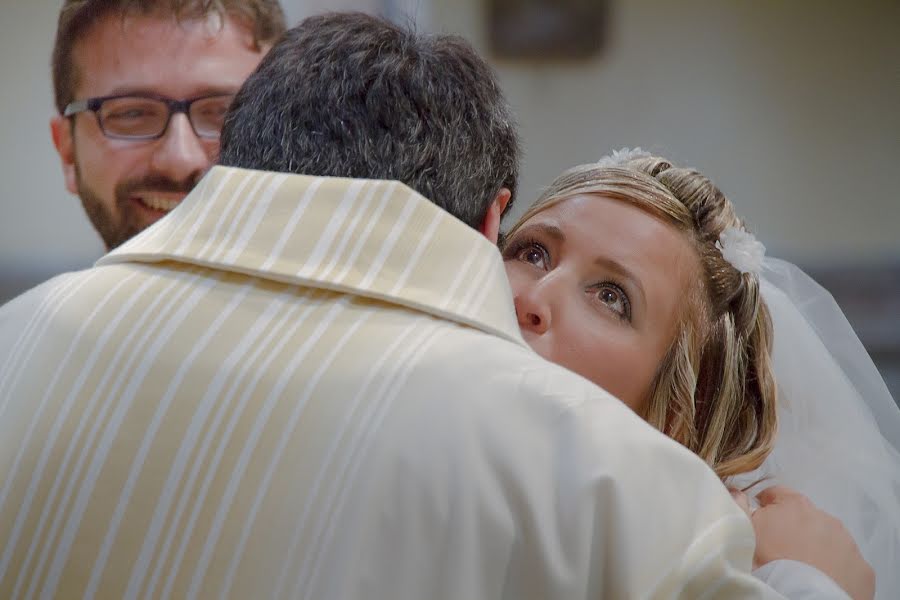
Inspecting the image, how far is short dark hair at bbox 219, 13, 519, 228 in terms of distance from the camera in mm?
1022

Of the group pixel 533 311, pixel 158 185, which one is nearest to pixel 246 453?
pixel 533 311

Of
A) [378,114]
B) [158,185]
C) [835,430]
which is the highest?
[378,114]

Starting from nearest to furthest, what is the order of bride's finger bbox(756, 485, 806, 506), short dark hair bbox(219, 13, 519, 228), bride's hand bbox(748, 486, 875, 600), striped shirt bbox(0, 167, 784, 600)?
striped shirt bbox(0, 167, 784, 600), short dark hair bbox(219, 13, 519, 228), bride's hand bbox(748, 486, 875, 600), bride's finger bbox(756, 485, 806, 506)

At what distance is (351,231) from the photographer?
101 cm

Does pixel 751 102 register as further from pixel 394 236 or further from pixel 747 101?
pixel 394 236

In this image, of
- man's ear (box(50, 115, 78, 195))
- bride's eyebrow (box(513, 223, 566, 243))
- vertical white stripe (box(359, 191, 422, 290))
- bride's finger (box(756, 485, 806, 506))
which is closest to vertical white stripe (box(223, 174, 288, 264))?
vertical white stripe (box(359, 191, 422, 290))

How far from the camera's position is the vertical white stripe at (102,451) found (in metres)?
0.99

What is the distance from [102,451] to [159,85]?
1330 mm

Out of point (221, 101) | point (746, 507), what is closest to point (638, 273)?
point (746, 507)

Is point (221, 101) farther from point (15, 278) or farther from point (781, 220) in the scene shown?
point (781, 220)

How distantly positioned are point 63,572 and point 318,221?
0.36m

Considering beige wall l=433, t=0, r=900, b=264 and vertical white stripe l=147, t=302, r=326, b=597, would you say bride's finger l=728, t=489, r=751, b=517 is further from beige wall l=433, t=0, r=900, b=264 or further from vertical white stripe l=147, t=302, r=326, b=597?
beige wall l=433, t=0, r=900, b=264

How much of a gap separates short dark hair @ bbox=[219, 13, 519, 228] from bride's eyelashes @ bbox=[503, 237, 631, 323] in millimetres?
441

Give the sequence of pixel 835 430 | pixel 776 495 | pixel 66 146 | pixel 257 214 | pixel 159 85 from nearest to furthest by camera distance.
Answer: pixel 257 214
pixel 776 495
pixel 835 430
pixel 159 85
pixel 66 146
